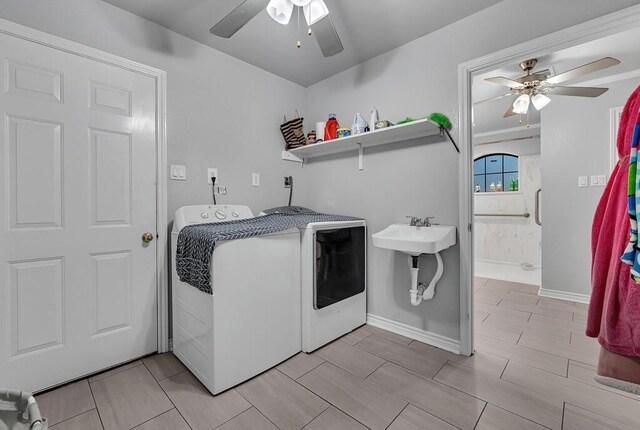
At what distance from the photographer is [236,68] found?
244 cm

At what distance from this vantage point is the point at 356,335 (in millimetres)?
2305

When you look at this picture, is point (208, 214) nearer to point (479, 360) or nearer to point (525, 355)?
point (479, 360)

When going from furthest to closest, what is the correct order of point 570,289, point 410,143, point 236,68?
point 570,289
point 236,68
point 410,143

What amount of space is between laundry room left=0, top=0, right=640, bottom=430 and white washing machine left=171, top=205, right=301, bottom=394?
0.01 m

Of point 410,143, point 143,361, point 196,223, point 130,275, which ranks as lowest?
point 143,361

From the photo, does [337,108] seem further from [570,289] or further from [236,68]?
[570,289]

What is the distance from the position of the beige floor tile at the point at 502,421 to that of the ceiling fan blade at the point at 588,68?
2.26 meters

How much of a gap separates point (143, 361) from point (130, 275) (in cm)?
59

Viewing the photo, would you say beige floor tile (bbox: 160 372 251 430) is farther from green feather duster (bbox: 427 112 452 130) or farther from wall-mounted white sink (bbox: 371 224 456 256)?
green feather duster (bbox: 427 112 452 130)

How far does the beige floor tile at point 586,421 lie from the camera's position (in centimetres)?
131

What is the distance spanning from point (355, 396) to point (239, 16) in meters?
2.08

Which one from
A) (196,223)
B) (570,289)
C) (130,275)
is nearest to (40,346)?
(130,275)

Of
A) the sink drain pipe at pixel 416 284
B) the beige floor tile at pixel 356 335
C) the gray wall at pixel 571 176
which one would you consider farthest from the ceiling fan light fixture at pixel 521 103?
the beige floor tile at pixel 356 335

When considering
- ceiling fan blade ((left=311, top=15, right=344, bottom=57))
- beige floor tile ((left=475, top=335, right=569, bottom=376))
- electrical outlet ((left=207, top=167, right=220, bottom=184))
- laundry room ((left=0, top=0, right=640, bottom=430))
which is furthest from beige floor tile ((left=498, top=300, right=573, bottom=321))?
electrical outlet ((left=207, top=167, right=220, bottom=184))
